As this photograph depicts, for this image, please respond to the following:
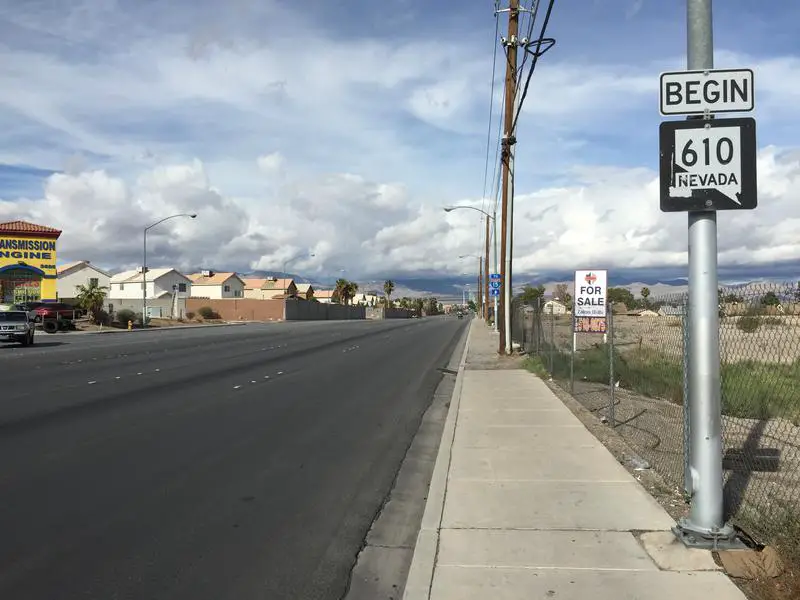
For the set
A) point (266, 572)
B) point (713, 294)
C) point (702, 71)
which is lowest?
point (266, 572)

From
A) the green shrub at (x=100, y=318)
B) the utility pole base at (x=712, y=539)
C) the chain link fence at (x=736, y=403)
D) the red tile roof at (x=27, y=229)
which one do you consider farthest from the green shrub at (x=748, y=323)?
the red tile roof at (x=27, y=229)

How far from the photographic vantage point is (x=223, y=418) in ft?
35.6

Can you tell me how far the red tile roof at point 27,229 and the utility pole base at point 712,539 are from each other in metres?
67.4

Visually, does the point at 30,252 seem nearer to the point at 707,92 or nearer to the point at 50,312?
the point at 50,312

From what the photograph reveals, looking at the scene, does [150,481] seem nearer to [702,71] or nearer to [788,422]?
[702,71]

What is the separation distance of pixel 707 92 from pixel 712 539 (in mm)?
3085

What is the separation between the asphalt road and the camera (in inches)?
189

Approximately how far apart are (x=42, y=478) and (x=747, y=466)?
24.3ft

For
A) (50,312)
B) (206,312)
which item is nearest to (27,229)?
(50,312)

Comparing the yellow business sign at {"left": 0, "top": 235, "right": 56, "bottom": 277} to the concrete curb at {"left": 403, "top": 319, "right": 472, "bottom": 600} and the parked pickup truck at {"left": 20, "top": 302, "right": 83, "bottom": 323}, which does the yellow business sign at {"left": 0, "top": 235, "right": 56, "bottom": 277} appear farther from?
the concrete curb at {"left": 403, "top": 319, "right": 472, "bottom": 600}

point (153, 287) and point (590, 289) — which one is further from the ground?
point (153, 287)

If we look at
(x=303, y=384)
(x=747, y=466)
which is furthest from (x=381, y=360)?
(x=747, y=466)

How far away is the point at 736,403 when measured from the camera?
39.7ft

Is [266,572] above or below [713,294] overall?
below
